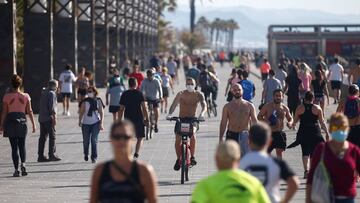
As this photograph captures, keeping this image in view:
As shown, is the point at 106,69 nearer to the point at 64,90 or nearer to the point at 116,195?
the point at 64,90

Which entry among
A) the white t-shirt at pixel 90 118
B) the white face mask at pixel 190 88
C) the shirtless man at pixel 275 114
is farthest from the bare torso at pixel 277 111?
the white t-shirt at pixel 90 118

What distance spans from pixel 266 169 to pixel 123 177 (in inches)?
50.1

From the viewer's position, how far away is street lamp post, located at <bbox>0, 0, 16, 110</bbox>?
30688 mm

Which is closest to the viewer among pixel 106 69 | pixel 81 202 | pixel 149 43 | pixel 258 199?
pixel 258 199

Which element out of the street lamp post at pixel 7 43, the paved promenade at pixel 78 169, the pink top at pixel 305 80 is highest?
the street lamp post at pixel 7 43

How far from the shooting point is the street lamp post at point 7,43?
30688 millimetres

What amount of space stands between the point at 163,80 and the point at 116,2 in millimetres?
25021

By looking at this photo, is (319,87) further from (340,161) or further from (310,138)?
(340,161)

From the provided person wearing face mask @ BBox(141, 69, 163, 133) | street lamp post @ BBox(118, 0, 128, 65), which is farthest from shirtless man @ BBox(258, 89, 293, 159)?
street lamp post @ BBox(118, 0, 128, 65)

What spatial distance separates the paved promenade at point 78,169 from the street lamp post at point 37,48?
7272 mm

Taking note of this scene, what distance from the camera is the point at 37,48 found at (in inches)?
1454

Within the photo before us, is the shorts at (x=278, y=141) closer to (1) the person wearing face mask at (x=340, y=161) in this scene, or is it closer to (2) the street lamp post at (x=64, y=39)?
(1) the person wearing face mask at (x=340, y=161)

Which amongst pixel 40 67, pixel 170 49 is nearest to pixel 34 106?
pixel 40 67

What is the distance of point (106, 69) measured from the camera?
52.3 metres
